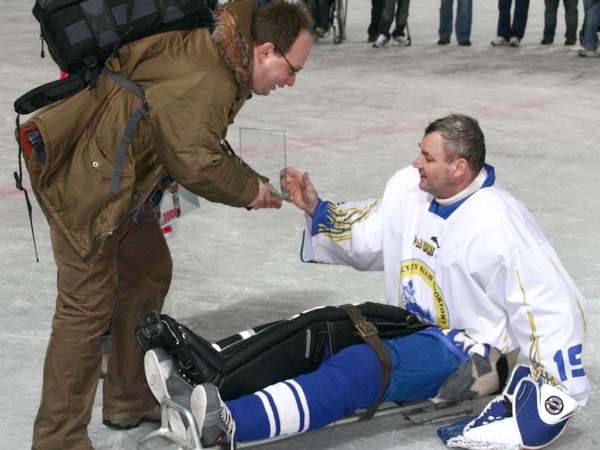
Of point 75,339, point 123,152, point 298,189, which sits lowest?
point 75,339

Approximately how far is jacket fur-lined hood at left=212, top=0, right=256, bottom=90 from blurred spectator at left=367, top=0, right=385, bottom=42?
348 inches

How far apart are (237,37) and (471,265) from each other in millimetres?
Answer: 1067

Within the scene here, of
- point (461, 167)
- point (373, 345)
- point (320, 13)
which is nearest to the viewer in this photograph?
point (373, 345)

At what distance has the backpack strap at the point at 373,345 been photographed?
3.22 meters

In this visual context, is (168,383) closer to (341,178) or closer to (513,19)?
(341,178)

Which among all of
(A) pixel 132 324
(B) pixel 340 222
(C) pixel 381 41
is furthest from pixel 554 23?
(A) pixel 132 324

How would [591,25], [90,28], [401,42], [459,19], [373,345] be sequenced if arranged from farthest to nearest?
[401,42]
[459,19]
[591,25]
[373,345]
[90,28]

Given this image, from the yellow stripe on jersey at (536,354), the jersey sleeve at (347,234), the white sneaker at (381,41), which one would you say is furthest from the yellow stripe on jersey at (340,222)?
the white sneaker at (381,41)

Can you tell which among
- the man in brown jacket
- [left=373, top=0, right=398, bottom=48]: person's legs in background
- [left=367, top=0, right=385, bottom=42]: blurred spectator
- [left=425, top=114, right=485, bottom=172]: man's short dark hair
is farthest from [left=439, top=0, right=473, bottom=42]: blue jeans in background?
the man in brown jacket

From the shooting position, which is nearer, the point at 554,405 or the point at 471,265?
the point at 554,405

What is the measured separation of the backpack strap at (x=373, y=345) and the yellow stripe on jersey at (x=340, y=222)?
0.39 metres

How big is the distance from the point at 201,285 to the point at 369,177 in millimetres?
1914

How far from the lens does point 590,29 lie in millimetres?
10648

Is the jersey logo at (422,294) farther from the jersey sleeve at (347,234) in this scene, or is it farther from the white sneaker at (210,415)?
the white sneaker at (210,415)
